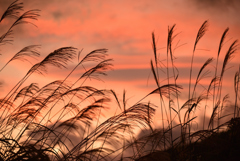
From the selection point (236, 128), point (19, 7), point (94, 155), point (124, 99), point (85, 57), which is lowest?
point (94, 155)

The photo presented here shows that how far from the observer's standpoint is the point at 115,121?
3.74m

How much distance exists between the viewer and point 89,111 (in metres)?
3.88

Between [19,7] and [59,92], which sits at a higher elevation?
[19,7]

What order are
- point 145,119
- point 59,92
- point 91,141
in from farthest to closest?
1. point 59,92
2. point 91,141
3. point 145,119

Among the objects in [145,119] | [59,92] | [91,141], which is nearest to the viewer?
[145,119]

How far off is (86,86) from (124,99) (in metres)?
0.44

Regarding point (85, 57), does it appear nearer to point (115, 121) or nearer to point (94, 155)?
point (115, 121)

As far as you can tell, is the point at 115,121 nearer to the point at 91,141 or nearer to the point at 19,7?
the point at 91,141

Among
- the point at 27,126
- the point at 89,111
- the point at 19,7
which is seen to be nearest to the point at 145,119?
the point at 89,111

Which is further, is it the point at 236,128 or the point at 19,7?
the point at 19,7

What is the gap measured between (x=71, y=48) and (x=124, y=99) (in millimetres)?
785

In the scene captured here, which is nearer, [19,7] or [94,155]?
[94,155]

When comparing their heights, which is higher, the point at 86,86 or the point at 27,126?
the point at 86,86

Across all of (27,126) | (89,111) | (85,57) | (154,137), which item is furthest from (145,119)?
(27,126)
